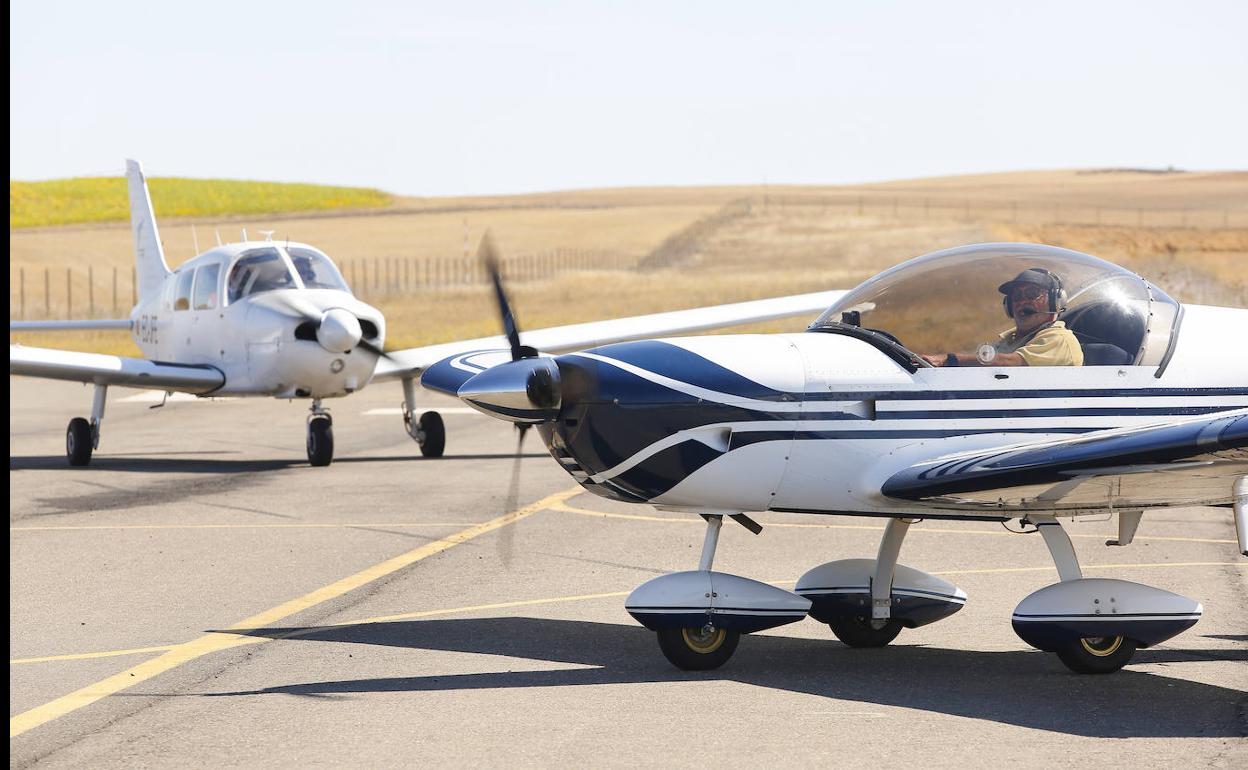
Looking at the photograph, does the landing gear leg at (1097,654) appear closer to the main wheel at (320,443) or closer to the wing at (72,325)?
the main wheel at (320,443)

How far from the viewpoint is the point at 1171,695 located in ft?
23.9

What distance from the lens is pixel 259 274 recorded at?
1884 centimetres

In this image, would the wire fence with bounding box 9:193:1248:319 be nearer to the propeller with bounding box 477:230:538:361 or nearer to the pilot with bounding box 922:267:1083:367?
the propeller with bounding box 477:230:538:361

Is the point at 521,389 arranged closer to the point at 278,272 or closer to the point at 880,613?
the point at 880,613

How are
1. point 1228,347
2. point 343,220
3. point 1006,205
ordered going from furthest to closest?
point 1006,205 → point 343,220 → point 1228,347

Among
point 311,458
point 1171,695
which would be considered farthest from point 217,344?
point 1171,695

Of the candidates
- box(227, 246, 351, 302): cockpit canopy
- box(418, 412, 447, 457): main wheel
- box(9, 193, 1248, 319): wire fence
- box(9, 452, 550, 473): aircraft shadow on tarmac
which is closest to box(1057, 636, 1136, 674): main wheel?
box(9, 452, 550, 473): aircraft shadow on tarmac

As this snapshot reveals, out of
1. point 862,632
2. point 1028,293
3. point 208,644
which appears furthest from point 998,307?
point 208,644

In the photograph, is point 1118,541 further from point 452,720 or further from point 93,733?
point 93,733

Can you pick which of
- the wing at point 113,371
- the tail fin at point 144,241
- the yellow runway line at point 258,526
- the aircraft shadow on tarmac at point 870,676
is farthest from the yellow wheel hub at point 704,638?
the tail fin at point 144,241

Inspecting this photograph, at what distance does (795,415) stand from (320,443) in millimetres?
10741

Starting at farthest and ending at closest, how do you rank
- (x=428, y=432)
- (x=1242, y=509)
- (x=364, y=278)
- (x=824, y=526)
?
(x=364, y=278) < (x=428, y=432) < (x=824, y=526) < (x=1242, y=509)

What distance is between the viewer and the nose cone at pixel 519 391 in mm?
7680

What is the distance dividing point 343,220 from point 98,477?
3744 inches
